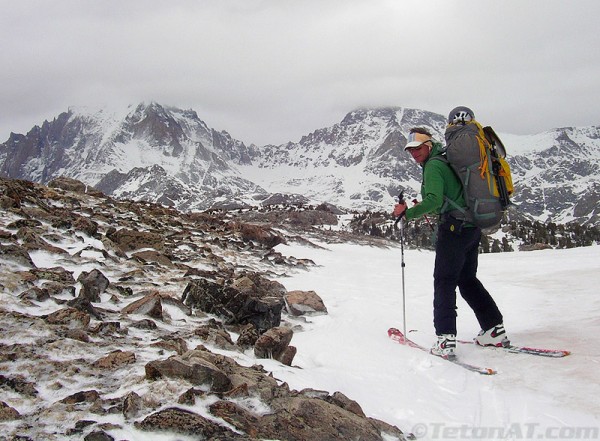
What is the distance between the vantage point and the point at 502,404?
4453mm

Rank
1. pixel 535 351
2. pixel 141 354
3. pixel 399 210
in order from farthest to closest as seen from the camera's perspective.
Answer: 1. pixel 399 210
2. pixel 535 351
3. pixel 141 354

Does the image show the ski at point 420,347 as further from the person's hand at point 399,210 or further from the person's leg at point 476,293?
the person's hand at point 399,210

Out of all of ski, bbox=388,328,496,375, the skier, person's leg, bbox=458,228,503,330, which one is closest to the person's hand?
the skier

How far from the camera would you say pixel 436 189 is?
600cm

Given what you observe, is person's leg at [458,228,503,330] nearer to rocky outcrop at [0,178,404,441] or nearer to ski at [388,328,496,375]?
ski at [388,328,496,375]

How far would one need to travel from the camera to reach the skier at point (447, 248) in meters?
6.07

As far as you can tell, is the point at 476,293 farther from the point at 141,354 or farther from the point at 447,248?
the point at 141,354

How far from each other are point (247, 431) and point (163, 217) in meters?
17.1

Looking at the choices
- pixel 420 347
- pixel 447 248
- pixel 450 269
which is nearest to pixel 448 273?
pixel 450 269

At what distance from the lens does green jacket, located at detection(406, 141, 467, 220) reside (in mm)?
5969

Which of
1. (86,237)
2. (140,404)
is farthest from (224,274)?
(140,404)

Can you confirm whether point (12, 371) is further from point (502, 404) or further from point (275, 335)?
point (502, 404)

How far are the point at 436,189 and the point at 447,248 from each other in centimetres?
93

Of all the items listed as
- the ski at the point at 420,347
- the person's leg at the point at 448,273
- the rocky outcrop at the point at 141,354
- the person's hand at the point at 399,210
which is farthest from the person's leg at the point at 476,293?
the rocky outcrop at the point at 141,354
